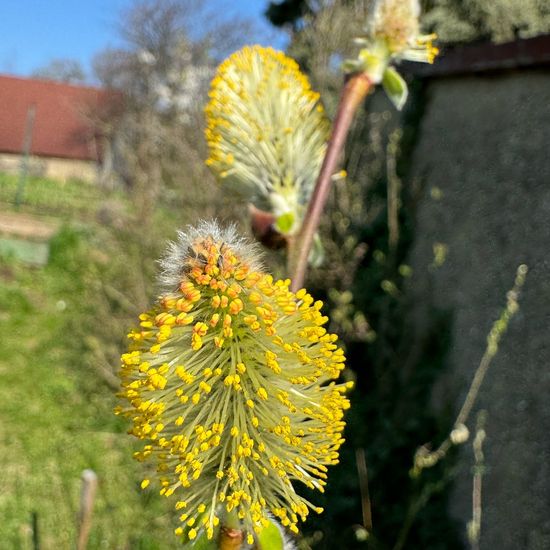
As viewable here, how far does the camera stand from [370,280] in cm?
390

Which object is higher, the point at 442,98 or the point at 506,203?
the point at 442,98

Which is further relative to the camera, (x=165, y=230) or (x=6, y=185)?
(x=6, y=185)

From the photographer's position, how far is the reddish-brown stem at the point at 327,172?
99 centimetres

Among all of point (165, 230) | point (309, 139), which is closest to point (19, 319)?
point (165, 230)

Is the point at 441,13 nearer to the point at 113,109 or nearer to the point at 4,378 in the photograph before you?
the point at 4,378

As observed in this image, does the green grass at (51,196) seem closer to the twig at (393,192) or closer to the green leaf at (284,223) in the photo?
the twig at (393,192)

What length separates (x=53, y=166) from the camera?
68.7ft

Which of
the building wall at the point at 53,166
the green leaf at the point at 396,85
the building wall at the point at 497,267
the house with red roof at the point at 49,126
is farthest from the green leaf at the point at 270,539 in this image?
the house with red roof at the point at 49,126

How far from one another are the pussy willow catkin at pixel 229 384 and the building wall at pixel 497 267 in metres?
1.90

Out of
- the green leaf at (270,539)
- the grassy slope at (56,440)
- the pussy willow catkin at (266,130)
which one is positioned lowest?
the grassy slope at (56,440)

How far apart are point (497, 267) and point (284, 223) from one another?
2001mm

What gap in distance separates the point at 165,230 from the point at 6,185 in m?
10.7

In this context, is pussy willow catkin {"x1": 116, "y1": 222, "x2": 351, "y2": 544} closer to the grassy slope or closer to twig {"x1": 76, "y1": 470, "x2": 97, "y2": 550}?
twig {"x1": 76, "y1": 470, "x2": 97, "y2": 550}

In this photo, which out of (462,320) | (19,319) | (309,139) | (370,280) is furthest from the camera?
(19,319)
